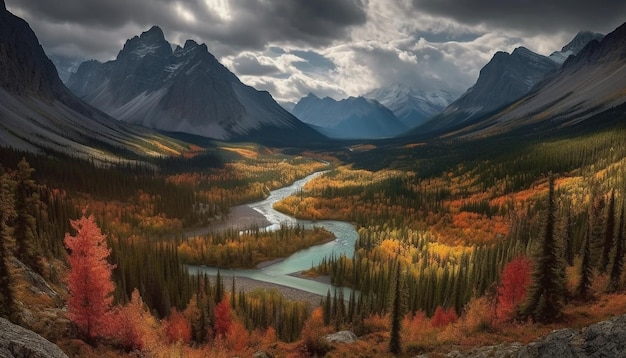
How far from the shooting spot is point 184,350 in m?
64.0

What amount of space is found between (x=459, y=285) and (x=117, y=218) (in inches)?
5081

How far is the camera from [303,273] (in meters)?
134

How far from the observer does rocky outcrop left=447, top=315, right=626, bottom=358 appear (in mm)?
31027

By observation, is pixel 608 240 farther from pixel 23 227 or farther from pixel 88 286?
pixel 23 227

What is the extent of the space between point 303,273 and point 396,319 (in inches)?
3235

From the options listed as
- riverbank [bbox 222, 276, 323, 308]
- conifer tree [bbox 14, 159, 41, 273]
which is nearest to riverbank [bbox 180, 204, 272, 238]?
riverbank [bbox 222, 276, 323, 308]

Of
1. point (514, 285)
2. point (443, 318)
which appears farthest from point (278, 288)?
point (514, 285)

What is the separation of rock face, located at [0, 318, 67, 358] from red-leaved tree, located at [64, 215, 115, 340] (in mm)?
17265

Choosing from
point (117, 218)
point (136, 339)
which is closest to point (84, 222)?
point (136, 339)

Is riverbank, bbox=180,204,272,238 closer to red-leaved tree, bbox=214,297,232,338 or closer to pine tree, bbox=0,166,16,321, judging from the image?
red-leaved tree, bbox=214,297,232,338

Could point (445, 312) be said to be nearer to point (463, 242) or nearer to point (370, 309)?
point (370, 309)

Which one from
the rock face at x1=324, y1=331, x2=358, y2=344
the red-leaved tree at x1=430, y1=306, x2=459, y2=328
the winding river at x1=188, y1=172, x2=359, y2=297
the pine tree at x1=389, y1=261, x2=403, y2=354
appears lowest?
the winding river at x1=188, y1=172, x2=359, y2=297

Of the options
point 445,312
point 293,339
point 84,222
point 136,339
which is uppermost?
point 84,222

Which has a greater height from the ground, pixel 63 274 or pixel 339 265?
pixel 63 274
